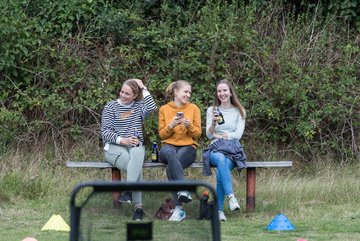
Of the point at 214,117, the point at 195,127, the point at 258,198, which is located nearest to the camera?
the point at 214,117

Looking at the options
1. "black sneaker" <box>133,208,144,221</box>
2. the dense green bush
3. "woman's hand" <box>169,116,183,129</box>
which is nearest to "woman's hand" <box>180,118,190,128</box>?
"woman's hand" <box>169,116,183,129</box>

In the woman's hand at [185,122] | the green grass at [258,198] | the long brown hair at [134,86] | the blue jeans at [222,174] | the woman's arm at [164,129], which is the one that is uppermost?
the long brown hair at [134,86]

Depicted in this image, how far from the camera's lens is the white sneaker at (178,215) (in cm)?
440

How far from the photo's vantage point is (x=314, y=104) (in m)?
12.8

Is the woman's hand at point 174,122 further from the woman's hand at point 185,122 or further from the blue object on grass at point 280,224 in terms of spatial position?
the blue object on grass at point 280,224

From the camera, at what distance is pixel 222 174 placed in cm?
974

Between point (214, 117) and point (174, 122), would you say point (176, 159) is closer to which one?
point (174, 122)

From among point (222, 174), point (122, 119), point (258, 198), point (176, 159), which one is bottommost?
point (258, 198)

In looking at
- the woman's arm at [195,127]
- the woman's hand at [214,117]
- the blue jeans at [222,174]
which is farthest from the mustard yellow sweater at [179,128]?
the blue jeans at [222,174]

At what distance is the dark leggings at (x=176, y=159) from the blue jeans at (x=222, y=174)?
264mm

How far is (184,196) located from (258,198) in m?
6.37

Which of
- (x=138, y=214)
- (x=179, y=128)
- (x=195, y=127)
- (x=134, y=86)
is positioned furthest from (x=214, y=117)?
(x=138, y=214)

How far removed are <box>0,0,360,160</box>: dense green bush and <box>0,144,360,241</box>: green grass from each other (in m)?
0.63

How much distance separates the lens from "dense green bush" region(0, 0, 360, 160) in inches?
500
